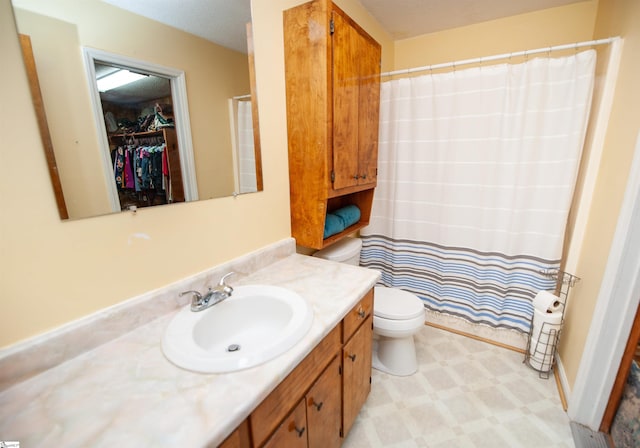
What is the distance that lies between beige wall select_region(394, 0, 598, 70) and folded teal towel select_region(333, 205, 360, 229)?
144 cm

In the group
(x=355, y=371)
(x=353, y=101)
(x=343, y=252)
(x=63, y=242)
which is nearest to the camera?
(x=63, y=242)

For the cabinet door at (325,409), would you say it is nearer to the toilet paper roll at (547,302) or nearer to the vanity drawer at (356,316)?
the vanity drawer at (356,316)

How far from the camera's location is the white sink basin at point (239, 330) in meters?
0.70

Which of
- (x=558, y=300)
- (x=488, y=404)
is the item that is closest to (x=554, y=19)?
(x=558, y=300)

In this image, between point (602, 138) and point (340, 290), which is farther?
point (602, 138)

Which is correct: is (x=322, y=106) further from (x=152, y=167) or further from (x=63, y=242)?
(x=63, y=242)

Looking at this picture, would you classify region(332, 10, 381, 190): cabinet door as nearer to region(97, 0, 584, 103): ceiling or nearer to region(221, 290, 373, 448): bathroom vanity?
region(97, 0, 584, 103): ceiling

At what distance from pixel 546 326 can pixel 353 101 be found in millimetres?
1764

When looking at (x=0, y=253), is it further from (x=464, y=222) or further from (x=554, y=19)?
(x=554, y=19)

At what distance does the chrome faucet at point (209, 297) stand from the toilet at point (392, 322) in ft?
2.45

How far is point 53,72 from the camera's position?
653mm

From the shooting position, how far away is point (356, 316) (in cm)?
115

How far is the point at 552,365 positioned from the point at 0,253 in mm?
2594

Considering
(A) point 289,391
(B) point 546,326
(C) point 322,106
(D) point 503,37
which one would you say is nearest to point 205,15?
(C) point 322,106
